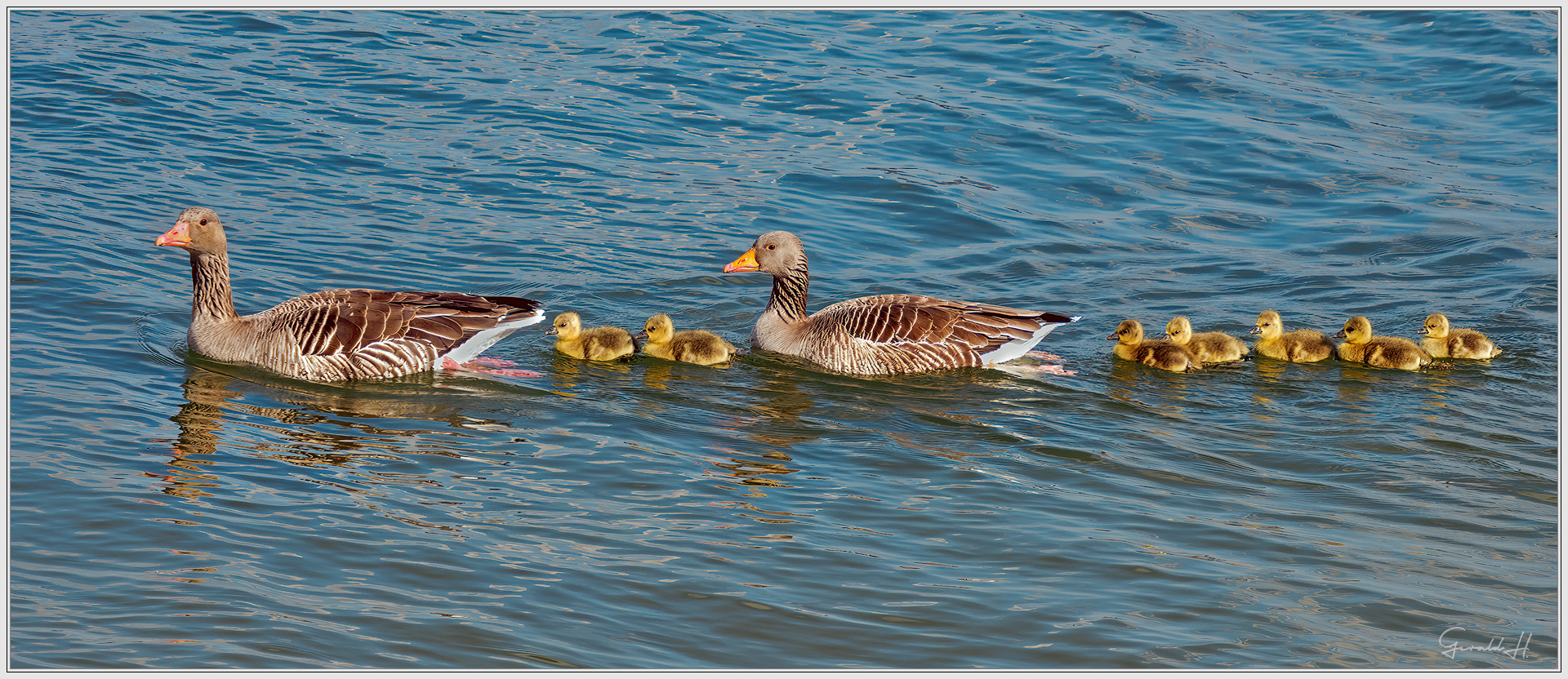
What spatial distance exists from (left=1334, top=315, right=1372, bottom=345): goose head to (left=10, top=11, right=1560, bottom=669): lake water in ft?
1.66

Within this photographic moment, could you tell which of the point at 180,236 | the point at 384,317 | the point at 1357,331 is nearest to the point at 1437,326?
the point at 1357,331

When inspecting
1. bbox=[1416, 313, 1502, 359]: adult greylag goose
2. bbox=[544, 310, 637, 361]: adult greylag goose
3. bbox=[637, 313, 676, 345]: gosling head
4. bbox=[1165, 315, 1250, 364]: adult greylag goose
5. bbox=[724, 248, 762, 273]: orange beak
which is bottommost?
bbox=[544, 310, 637, 361]: adult greylag goose

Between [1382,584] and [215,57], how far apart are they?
19.4 meters

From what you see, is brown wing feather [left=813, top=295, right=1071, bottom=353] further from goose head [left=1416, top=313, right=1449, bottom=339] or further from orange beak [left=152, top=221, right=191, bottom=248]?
orange beak [left=152, top=221, right=191, bottom=248]

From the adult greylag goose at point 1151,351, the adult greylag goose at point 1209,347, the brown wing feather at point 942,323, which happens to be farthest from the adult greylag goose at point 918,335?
→ the adult greylag goose at point 1209,347

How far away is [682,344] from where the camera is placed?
11836 mm

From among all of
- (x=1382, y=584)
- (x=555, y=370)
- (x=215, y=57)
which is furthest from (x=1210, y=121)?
(x=215, y=57)

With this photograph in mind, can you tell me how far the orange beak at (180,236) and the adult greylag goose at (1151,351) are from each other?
787 centimetres

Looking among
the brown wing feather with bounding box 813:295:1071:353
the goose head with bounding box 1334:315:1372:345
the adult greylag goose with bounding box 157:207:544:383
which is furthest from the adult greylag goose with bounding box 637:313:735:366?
the goose head with bounding box 1334:315:1372:345

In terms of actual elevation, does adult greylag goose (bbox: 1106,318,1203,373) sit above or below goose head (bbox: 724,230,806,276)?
below

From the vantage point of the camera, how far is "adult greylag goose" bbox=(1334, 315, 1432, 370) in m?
11.8

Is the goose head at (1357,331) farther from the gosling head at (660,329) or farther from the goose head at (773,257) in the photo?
the gosling head at (660,329)

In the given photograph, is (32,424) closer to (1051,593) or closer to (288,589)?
(288,589)

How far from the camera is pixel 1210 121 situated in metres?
20.5
